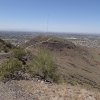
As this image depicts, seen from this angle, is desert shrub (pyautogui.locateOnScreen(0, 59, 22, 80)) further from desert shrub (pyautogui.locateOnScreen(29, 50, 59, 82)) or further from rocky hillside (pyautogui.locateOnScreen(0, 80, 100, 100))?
desert shrub (pyautogui.locateOnScreen(29, 50, 59, 82))

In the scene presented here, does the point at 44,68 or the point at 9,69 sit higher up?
the point at 9,69

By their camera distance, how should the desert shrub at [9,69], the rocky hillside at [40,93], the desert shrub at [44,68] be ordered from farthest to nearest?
the desert shrub at [44,68]
the desert shrub at [9,69]
the rocky hillside at [40,93]

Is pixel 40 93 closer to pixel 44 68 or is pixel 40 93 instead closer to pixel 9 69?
pixel 9 69

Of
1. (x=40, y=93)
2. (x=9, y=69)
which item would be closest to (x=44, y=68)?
(x=9, y=69)

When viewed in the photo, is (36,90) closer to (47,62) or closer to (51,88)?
(51,88)

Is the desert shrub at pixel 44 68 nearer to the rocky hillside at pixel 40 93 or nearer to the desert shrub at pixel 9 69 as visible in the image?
the desert shrub at pixel 9 69

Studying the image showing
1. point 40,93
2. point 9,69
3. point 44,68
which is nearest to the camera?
point 40,93

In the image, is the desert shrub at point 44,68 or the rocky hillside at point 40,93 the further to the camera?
the desert shrub at point 44,68

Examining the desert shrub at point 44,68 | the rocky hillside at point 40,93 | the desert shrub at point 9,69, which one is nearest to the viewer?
the rocky hillside at point 40,93

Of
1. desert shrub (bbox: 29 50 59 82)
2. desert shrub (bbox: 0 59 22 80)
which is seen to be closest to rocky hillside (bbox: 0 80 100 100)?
desert shrub (bbox: 0 59 22 80)

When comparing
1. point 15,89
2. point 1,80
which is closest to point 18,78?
point 1,80

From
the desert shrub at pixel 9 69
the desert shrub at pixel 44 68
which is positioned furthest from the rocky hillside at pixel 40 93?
the desert shrub at pixel 44 68
